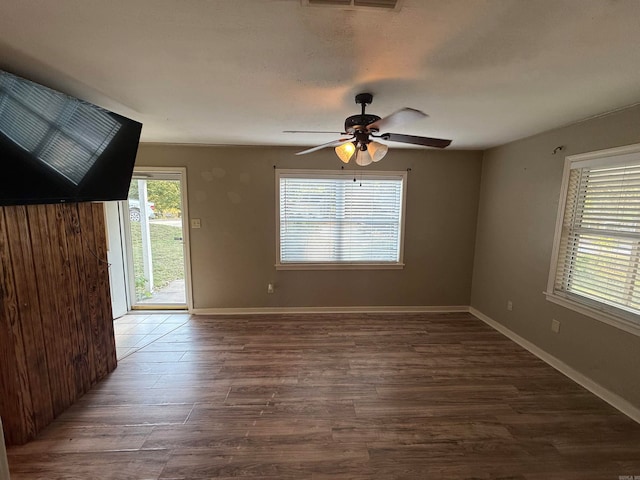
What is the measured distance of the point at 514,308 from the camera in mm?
3186

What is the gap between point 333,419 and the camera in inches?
76.7

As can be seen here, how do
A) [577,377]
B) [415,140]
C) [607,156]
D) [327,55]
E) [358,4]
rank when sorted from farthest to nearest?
[577,377] → [607,156] → [415,140] → [327,55] → [358,4]

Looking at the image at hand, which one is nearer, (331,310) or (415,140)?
(415,140)

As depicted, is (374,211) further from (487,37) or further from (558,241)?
(487,37)

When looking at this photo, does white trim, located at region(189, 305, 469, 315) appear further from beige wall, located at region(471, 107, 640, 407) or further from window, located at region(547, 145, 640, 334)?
window, located at region(547, 145, 640, 334)

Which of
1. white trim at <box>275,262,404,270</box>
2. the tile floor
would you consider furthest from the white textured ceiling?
the tile floor

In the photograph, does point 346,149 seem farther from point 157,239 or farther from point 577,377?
point 157,239

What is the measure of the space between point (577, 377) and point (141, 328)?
15.5ft

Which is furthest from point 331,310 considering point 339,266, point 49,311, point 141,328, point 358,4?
point 358,4

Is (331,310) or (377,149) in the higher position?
(377,149)

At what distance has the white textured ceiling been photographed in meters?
1.08

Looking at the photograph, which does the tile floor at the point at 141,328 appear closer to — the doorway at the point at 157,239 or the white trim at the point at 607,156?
the doorway at the point at 157,239

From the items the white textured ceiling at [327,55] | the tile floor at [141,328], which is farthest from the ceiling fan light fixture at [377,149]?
the tile floor at [141,328]

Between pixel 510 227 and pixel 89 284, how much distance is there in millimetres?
4469
